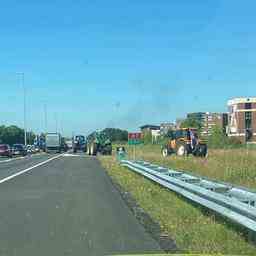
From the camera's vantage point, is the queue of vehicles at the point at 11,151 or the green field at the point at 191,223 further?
the queue of vehicles at the point at 11,151

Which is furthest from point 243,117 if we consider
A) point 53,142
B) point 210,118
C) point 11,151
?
point 11,151

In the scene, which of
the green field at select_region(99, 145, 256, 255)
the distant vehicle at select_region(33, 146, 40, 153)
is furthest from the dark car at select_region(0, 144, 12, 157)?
the green field at select_region(99, 145, 256, 255)

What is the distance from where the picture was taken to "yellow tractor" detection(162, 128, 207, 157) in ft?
152

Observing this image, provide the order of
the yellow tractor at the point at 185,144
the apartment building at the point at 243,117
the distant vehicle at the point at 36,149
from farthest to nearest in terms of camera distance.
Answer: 1. the apartment building at the point at 243,117
2. the distant vehicle at the point at 36,149
3. the yellow tractor at the point at 185,144

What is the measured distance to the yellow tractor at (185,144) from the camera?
46188mm

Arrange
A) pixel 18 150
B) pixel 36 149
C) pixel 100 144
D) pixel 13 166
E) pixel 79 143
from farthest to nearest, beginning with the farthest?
pixel 36 149, pixel 79 143, pixel 18 150, pixel 100 144, pixel 13 166

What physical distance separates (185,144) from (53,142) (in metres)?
55.0

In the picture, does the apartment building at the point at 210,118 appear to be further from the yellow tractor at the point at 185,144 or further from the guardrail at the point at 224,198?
the guardrail at the point at 224,198

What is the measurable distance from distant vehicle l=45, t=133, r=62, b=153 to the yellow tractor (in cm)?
5013

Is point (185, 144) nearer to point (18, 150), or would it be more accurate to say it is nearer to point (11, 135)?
point (18, 150)

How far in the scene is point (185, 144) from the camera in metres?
47.9

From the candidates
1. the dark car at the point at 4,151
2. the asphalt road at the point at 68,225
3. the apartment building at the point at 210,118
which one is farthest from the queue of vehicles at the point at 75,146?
the apartment building at the point at 210,118

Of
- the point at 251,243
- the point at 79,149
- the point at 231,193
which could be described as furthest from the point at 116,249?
the point at 79,149

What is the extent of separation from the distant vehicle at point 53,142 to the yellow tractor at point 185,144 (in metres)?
50.1
